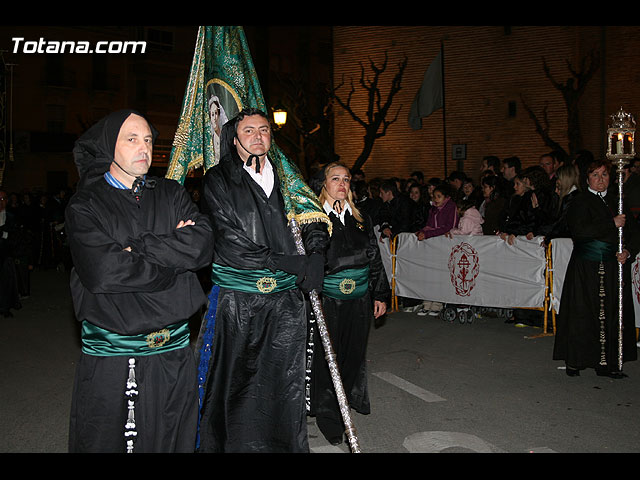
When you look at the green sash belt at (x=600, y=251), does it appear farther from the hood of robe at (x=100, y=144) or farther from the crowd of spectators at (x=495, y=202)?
the hood of robe at (x=100, y=144)

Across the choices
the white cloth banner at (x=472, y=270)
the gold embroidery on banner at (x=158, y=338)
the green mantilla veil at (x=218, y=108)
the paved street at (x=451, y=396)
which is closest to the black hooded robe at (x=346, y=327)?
the paved street at (x=451, y=396)

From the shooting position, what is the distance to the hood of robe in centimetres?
296

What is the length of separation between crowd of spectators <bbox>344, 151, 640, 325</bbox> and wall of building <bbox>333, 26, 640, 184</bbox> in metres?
8.43

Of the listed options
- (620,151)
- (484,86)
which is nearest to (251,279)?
(620,151)

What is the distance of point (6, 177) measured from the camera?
35938 millimetres

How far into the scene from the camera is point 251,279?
154 inches

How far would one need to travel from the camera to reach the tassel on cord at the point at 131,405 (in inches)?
114

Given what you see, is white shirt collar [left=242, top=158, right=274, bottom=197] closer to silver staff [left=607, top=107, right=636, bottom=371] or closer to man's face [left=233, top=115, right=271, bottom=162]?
man's face [left=233, top=115, right=271, bottom=162]

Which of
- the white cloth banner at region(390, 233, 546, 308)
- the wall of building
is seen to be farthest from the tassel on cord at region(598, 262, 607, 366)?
the wall of building

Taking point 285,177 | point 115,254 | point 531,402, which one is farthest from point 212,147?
point 531,402

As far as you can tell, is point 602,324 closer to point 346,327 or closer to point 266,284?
point 346,327

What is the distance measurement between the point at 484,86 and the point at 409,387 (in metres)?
16.8

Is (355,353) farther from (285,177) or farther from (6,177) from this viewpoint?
(6,177)

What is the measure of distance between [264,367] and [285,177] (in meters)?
1.24
